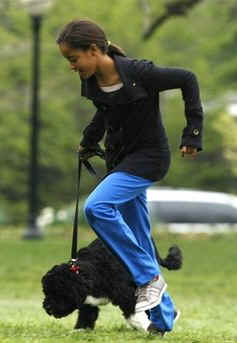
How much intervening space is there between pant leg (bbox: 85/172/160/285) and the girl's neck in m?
0.57

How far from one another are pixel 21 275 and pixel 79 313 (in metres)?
10.4

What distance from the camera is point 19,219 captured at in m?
44.7

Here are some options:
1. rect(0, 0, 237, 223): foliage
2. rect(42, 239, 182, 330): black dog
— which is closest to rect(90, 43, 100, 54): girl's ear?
rect(42, 239, 182, 330): black dog

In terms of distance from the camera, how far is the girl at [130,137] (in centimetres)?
676

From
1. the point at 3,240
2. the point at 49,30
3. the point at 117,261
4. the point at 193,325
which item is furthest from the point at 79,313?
the point at 49,30

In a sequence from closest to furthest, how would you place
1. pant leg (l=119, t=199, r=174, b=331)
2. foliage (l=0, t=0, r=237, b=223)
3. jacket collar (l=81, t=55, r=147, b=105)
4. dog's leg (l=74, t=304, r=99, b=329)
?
jacket collar (l=81, t=55, r=147, b=105)
pant leg (l=119, t=199, r=174, b=331)
dog's leg (l=74, t=304, r=99, b=329)
foliage (l=0, t=0, r=237, b=223)

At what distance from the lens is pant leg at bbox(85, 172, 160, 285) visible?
675 centimetres

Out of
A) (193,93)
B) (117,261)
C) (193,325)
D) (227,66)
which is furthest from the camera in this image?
(227,66)

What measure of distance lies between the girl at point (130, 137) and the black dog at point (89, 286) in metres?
0.21

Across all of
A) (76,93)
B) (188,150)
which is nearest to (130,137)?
(188,150)

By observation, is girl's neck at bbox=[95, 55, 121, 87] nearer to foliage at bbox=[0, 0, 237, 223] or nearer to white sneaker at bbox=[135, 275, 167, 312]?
white sneaker at bbox=[135, 275, 167, 312]

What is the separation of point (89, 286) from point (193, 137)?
46.4 inches

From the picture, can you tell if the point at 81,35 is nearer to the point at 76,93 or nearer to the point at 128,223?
the point at 128,223

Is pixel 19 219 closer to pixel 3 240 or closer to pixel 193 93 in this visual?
pixel 3 240
